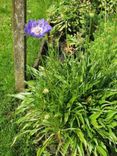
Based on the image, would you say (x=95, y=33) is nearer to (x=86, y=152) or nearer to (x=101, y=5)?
(x=101, y=5)

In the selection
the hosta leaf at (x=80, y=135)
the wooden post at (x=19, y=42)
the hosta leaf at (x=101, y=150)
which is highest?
the wooden post at (x=19, y=42)

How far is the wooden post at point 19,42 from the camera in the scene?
411cm

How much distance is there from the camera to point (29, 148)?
4258 millimetres

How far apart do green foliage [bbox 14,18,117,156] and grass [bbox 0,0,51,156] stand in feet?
0.62

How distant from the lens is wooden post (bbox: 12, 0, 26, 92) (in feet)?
13.5

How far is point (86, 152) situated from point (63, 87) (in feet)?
2.03

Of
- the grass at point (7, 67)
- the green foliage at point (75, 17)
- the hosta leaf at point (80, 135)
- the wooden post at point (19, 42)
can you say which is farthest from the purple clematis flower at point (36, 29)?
the green foliage at point (75, 17)

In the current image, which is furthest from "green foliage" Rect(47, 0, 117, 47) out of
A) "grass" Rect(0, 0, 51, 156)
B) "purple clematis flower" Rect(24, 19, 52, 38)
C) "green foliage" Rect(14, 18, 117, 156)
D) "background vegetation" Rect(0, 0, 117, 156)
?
"purple clematis flower" Rect(24, 19, 52, 38)

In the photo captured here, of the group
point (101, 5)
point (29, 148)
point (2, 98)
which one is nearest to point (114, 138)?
point (29, 148)

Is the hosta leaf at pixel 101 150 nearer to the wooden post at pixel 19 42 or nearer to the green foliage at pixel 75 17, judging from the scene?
the wooden post at pixel 19 42

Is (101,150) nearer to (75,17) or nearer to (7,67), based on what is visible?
(7,67)

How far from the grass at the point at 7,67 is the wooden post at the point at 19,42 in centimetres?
20

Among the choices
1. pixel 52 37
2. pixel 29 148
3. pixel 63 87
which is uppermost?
pixel 52 37

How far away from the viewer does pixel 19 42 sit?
4391 millimetres
